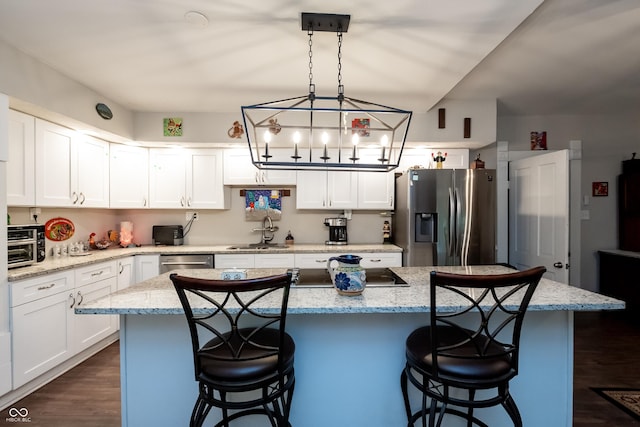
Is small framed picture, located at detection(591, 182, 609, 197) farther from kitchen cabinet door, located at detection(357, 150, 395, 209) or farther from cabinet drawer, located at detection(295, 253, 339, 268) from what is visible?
cabinet drawer, located at detection(295, 253, 339, 268)

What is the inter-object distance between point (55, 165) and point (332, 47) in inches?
104

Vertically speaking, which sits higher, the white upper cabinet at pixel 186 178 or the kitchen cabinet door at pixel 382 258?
the white upper cabinet at pixel 186 178

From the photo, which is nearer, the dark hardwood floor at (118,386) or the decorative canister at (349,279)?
the decorative canister at (349,279)

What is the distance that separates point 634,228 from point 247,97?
16.5 feet

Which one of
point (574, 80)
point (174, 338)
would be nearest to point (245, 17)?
point (174, 338)

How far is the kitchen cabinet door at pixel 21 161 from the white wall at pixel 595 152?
5178mm

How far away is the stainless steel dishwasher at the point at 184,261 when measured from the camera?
134 inches

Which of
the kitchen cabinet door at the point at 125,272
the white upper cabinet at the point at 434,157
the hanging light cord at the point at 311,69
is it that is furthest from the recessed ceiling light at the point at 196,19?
the white upper cabinet at the point at 434,157

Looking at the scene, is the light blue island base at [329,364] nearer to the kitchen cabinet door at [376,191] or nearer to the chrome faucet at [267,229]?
the kitchen cabinet door at [376,191]

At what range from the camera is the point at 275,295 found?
4.94ft

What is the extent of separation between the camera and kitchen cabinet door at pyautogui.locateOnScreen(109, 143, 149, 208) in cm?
343

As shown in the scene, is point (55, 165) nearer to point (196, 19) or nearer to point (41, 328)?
point (41, 328)

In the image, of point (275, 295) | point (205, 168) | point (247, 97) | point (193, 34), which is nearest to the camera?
point (275, 295)

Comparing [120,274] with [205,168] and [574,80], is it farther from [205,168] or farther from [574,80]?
[574,80]
